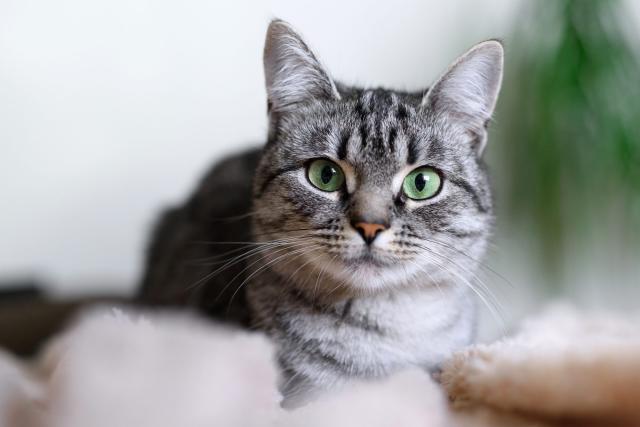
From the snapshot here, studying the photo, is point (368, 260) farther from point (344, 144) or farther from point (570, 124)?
point (570, 124)

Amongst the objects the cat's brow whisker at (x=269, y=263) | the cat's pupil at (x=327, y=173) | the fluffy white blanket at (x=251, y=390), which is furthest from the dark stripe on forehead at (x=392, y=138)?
the fluffy white blanket at (x=251, y=390)

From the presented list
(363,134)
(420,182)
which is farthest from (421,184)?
(363,134)

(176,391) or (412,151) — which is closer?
(176,391)

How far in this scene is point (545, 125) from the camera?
1.97 meters

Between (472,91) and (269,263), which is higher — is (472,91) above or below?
above

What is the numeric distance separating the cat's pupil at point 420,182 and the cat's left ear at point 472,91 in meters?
0.14

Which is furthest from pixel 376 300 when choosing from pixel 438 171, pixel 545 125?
pixel 545 125

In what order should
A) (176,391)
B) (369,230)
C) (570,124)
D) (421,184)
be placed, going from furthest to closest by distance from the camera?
(570,124)
(421,184)
(369,230)
(176,391)

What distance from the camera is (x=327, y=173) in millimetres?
1115

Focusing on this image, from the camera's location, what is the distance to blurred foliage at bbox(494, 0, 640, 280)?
1888 millimetres

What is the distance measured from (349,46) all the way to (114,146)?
847 mm

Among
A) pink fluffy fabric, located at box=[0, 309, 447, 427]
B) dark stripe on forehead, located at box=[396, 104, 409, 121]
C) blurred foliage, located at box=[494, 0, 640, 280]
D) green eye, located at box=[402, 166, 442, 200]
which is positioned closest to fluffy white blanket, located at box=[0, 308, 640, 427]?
pink fluffy fabric, located at box=[0, 309, 447, 427]

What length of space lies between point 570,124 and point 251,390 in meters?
1.56

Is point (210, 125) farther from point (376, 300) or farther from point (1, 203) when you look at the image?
point (376, 300)
